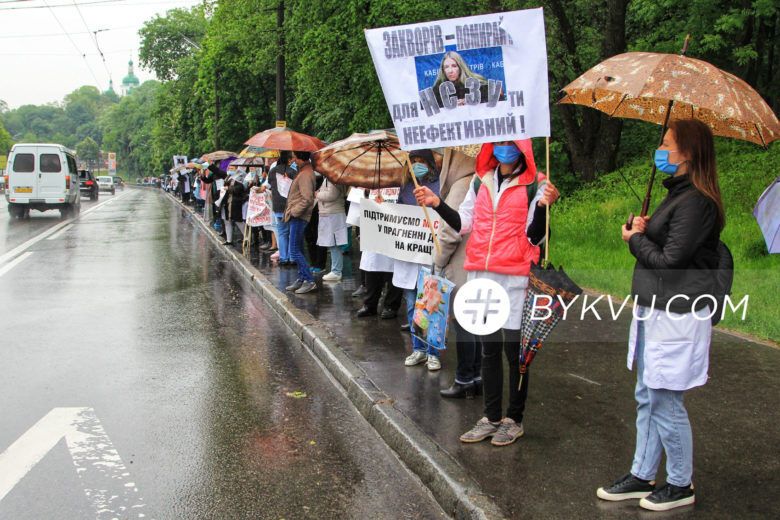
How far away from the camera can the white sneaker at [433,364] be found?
22.2 ft

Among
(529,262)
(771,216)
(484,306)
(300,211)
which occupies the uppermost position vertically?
(771,216)

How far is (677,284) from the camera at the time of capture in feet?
12.5

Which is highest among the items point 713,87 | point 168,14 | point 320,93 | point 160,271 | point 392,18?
point 168,14

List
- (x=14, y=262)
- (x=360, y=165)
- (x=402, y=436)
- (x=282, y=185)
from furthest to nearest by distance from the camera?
(x=14, y=262)
(x=282, y=185)
(x=360, y=165)
(x=402, y=436)

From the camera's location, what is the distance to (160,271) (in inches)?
559

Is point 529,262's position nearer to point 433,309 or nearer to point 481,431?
point 481,431

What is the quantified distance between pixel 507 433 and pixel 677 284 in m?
1.60

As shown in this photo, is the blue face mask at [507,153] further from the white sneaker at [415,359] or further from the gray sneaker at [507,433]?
the white sneaker at [415,359]

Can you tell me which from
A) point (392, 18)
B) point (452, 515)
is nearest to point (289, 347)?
point (452, 515)

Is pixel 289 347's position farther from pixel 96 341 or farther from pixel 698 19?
pixel 698 19

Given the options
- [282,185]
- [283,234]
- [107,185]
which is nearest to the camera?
[282,185]

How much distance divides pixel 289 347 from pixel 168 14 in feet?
222

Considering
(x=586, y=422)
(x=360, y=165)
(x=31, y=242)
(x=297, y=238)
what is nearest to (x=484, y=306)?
(x=586, y=422)

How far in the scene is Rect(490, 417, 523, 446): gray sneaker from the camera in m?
4.87
